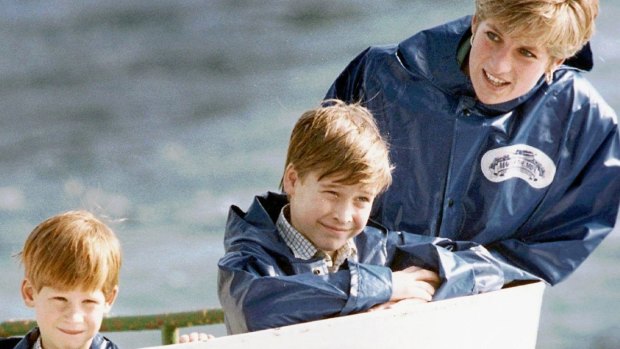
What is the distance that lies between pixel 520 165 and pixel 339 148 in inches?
24.4

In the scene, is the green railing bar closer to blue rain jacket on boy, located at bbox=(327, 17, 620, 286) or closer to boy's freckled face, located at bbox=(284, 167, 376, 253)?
blue rain jacket on boy, located at bbox=(327, 17, 620, 286)

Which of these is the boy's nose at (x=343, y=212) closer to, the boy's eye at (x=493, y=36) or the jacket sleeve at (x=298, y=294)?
the jacket sleeve at (x=298, y=294)

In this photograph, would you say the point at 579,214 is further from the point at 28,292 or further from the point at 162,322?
the point at 28,292

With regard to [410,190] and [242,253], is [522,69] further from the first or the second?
[242,253]

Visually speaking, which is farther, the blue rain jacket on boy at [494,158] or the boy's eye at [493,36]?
the blue rain jacket on boy at [494,158]

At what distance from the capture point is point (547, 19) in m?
2.83

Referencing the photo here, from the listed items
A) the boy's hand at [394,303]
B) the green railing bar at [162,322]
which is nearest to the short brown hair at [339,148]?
the boy's hand at [394,303]

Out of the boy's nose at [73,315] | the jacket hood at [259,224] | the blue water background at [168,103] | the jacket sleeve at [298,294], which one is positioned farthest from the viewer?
the blue water background at [168,103]

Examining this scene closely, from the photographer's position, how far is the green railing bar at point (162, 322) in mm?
3430

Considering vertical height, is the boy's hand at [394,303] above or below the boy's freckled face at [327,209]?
below

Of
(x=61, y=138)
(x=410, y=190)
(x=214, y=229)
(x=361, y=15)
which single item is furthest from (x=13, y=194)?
(x=410, y=190)

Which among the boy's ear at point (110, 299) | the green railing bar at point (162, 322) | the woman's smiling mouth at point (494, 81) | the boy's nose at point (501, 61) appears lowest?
the boy's ear at point (110, 299)

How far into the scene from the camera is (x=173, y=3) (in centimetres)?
973

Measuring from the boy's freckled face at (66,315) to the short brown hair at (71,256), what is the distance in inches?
0.6
